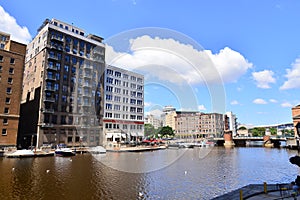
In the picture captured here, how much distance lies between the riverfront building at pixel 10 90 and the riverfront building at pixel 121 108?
3188cm

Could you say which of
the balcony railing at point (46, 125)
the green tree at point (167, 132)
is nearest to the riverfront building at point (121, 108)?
the balcony railing at point (46, 125)

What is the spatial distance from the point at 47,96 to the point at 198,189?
210 feet

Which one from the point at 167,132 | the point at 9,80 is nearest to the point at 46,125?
the point at 9,80

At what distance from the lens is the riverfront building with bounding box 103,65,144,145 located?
8931 cm

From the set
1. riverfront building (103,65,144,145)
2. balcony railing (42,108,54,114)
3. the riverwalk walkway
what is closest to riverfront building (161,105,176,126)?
riverfront building (103,65,144,145)

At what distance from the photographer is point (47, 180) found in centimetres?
2647

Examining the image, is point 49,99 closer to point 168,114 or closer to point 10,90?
point 10,90

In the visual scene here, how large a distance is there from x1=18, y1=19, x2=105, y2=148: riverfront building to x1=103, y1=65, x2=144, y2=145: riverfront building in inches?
172

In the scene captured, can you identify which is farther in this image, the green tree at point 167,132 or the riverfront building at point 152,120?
the green tree at point 167,132

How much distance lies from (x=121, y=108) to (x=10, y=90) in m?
44.5

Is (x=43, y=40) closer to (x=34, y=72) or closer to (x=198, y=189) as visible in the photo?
(x=34, y=72)

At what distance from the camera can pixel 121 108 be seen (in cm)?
9550

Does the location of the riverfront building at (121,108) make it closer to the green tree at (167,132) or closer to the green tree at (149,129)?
the green tree at (149,129)

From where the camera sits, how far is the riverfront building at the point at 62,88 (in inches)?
2852
